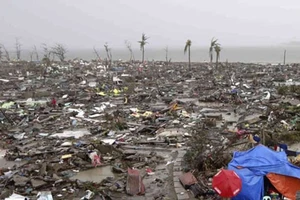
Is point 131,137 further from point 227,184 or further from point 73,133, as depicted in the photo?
point 227,184

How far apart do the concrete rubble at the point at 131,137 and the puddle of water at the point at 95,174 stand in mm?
26

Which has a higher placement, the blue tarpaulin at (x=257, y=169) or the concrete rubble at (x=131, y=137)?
the blue tarpaulin at (x=257, y=169)

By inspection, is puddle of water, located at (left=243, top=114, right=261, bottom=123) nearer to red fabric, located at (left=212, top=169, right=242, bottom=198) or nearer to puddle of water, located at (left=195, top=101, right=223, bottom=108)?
puddle of water, located at (left=195, top=101, right=223, bottom=108)

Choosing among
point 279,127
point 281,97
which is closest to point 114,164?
point 279,127

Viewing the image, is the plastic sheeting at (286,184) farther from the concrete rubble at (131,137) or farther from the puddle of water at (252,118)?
the puddle of water at (252,118)

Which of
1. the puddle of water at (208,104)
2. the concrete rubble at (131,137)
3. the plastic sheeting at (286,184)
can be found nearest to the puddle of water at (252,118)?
the concrete rubble at (131,137)

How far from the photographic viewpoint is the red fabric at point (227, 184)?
6.10m

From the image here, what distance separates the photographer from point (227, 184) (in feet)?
20.0

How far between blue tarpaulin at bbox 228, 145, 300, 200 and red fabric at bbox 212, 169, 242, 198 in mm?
331

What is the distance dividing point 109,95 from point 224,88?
26.1 feet

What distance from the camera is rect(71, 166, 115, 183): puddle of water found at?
30.1 feet

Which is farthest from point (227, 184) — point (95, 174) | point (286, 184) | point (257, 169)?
point (95, 174)

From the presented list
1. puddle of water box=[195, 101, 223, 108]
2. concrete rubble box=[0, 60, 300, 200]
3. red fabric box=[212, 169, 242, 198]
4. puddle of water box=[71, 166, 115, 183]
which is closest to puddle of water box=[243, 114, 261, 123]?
concrete rubble box=[0, 60, 300, 200]

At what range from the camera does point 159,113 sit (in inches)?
651
